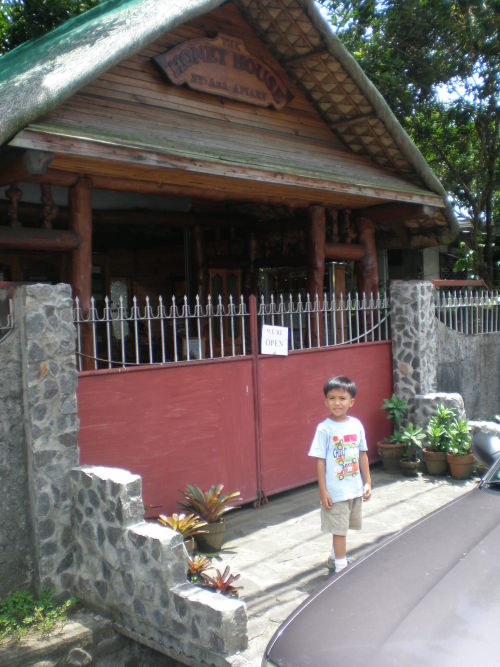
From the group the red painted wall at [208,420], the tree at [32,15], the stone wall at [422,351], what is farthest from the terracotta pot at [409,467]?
the tree at [32,15]

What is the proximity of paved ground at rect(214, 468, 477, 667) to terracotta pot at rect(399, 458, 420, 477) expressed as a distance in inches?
4.1

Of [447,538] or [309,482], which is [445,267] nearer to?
[309,482]

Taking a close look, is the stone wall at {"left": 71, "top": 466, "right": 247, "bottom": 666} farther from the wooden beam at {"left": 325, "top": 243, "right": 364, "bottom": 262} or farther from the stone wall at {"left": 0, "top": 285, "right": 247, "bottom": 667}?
the wooden beam at {"left": 325, "top": 243, "right": 364, "bottom": 262}

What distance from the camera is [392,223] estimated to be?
992 centimetres

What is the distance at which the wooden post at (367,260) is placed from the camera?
9062mm

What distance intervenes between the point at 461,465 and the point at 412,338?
1.64 meters

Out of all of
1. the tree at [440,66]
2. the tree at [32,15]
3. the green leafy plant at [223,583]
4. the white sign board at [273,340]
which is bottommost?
the green leafy plant at [223,583]

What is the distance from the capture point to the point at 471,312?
932cm

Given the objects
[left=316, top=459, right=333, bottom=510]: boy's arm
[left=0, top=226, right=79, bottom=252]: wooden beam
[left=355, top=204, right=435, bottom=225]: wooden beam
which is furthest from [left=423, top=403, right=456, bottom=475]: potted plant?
[left=0, top=226, right=79, bottom=252]: wooden beam

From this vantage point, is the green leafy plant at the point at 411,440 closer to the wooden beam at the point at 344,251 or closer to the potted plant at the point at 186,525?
the wooden beam at the point at 344,251

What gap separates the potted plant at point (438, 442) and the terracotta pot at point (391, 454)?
0.97ft

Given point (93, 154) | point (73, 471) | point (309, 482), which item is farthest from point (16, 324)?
point (309, 482)

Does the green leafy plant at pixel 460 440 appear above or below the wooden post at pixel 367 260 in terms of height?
below

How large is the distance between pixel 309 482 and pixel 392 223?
15.0 ft
